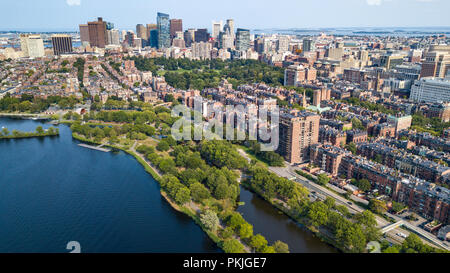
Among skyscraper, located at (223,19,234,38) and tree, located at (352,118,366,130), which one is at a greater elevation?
skyscraper, located at (223,19,234,38)

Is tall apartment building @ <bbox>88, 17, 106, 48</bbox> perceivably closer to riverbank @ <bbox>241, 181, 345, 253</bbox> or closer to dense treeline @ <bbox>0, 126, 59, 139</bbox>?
dense treeline @ <bbox>0, 126, 59, 139</bbox>

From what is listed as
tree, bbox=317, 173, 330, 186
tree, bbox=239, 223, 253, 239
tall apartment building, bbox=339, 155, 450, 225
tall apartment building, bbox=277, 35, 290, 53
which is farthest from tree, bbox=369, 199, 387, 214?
tall apartment building, bbox=277, 35, 290, 53

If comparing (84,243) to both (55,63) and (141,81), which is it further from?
(55,63)

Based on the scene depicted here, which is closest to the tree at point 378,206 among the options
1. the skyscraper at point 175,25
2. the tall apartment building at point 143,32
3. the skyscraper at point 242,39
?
the skyscraper at point 242,39

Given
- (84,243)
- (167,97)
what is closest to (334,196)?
(84,243)

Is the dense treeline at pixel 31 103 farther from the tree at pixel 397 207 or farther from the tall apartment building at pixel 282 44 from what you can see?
the tall apartment building at pixel 282 44
